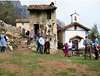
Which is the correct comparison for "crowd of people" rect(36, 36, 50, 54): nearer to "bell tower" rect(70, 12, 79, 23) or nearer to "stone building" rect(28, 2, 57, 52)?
"stone building" rect(28, 2, 57, 52)

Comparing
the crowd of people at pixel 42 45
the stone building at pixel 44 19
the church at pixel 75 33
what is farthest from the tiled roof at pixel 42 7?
the crowd of people at pixel 42 45

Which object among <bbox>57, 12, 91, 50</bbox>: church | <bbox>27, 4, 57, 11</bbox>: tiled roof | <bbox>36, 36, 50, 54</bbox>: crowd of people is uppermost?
<bbox>27, 4, 57, 11</bbox>: tiled roof

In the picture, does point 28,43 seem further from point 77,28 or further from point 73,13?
point 73,13

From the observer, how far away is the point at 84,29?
34156 millimetres

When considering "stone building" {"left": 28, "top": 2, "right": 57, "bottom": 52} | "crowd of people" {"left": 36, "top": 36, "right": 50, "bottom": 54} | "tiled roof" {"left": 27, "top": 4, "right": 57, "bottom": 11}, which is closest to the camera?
"crowd of people" {"left": 36, "top": 36, "right": 50, "bottom": 54}

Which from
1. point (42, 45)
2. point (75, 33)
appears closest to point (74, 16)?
point (75, 33)

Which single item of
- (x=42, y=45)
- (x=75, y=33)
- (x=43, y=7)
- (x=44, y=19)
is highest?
(x=43, y=7)

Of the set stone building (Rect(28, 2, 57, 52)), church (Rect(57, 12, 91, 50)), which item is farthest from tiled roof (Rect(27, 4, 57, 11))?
church (Rect(57, 12, 91, 50))

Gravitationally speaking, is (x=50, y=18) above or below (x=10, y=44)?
above

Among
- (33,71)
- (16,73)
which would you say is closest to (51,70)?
(33,71)

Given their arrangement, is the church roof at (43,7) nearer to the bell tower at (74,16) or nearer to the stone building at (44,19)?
the stone building at (44,19)

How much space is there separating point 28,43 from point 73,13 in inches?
661

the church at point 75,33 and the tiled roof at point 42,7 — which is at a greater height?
the tiled roof at point 42,7

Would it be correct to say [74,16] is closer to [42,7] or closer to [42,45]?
[42,7]
